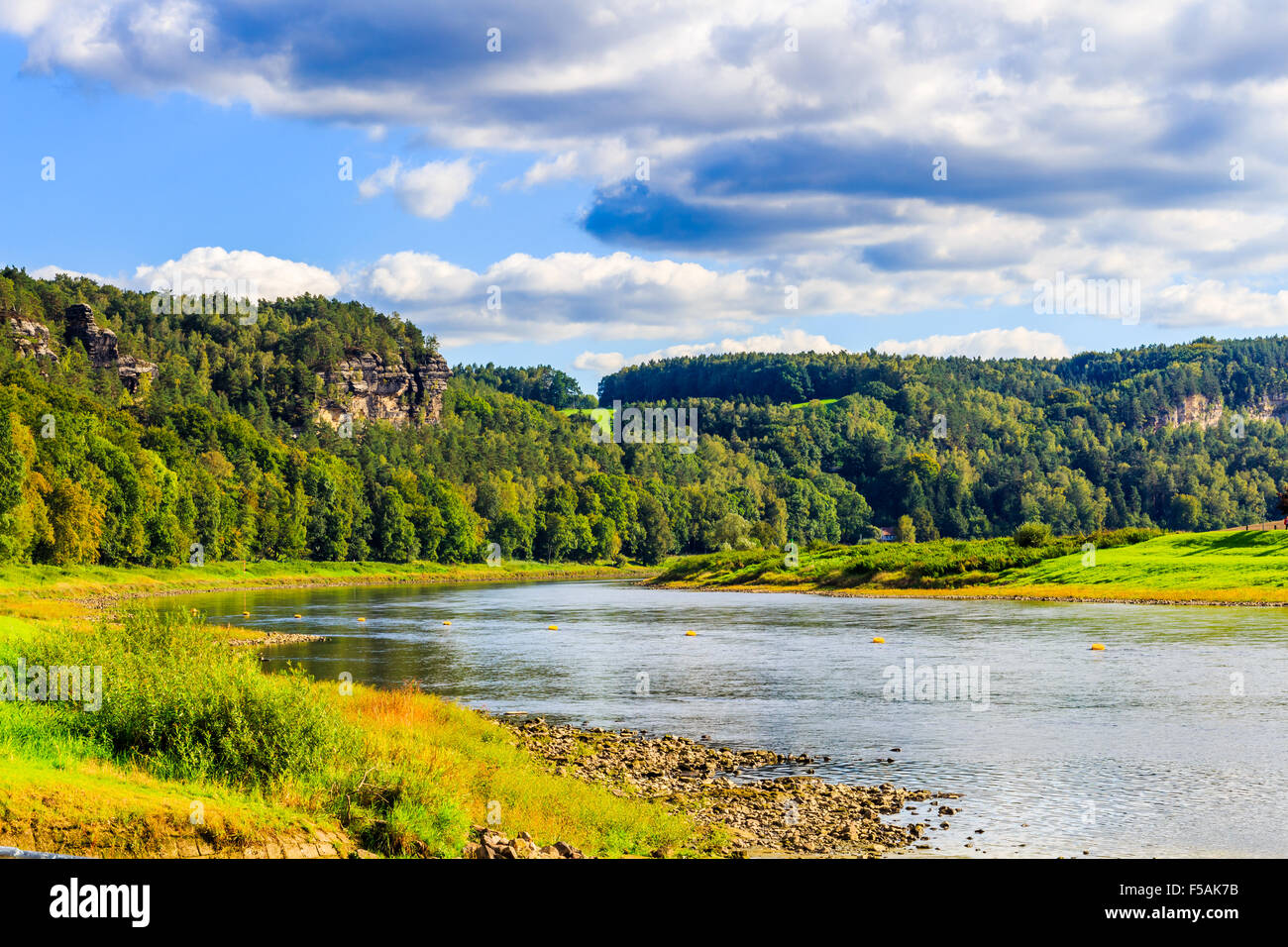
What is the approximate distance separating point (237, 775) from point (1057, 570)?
10192 centimetres

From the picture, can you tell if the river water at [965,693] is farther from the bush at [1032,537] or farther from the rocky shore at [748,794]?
the bush at [1032,537]

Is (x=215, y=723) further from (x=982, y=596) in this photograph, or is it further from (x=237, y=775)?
(x=982, y=596)

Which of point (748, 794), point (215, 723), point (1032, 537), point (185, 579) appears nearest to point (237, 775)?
point (215, 723)

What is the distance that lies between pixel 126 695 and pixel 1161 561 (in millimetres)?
100391

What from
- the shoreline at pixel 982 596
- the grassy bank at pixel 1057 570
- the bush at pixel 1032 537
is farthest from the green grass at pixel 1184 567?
the bush at pixel 1032 537

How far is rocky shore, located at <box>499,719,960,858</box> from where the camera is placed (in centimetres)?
2255

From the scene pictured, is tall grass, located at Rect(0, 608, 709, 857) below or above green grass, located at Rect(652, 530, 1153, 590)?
above

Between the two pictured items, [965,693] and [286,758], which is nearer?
[286,758]

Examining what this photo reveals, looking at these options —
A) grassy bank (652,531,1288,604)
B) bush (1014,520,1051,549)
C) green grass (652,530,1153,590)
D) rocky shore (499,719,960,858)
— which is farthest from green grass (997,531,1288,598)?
rocky shore (499,719,960,858)

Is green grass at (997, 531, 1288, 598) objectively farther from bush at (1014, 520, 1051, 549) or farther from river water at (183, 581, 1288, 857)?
river water at (183, 581, 1288, 857)

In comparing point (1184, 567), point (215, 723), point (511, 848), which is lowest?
point (1184, 567)

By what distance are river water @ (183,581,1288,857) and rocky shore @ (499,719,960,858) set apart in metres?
1.06

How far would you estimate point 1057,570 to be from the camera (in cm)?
10988

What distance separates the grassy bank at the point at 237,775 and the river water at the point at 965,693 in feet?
26.6
